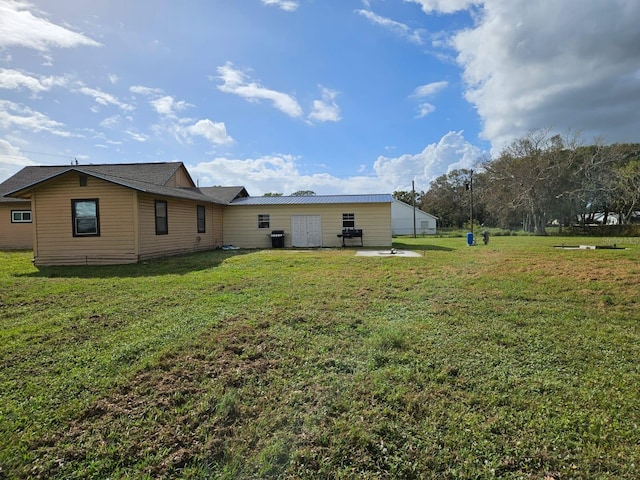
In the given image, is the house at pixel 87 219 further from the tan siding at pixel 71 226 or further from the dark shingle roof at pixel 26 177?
the dark shingle roof at pixel 26 177

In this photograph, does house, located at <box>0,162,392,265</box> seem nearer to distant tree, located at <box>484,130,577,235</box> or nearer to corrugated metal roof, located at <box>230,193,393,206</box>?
corrugated metal roof, located at <box>230,193,393,206</box>

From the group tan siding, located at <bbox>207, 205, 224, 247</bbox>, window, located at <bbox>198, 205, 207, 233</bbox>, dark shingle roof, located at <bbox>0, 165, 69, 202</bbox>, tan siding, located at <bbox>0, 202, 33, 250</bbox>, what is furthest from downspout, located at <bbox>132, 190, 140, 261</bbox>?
dark shingle roof, located at <bbox>0, 165, 69, 202</bbox>

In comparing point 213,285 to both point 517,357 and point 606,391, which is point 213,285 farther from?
point 606,391

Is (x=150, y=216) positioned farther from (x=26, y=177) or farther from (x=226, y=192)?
(x=26, y=177)

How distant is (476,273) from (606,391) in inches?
228

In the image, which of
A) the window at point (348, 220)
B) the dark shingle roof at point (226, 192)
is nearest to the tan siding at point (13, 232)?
the dark shingle roof at point (226, 192)

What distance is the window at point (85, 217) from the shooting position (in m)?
11.0

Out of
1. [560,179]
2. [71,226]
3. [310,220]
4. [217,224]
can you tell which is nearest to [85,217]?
[71,226]

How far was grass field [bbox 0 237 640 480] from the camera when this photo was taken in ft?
6.59

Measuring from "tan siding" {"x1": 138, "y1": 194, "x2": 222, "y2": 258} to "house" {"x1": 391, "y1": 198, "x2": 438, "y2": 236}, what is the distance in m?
25.6

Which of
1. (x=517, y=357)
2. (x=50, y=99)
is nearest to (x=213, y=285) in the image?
(x=517, y=357)

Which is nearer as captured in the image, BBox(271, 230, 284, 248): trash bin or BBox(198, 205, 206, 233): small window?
BBox(198, 205, 206, 233): small window

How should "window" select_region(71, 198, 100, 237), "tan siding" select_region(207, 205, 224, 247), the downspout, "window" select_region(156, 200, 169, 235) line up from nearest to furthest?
1. the downspout
2. "window" select_region(71, 198, 100, 237)
3. "window" select_region(156, 200, 169, 235)
4. "tan siding" select_region(207, 205, 224, 247)

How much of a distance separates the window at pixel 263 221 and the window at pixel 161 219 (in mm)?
5671
